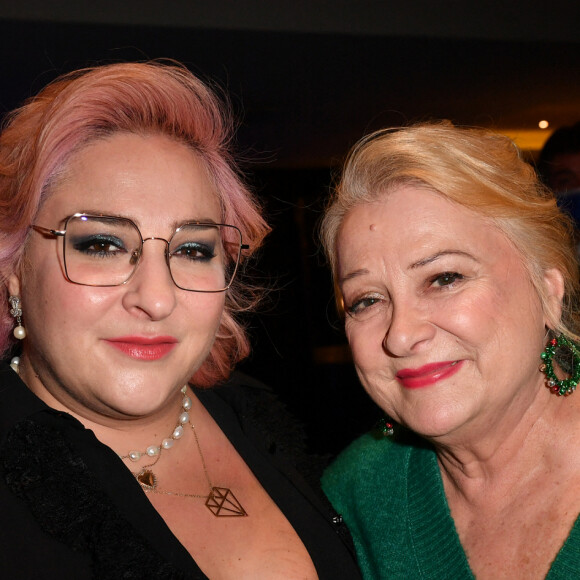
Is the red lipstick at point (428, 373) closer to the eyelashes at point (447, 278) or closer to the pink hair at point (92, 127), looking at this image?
the eyelashes at point (447, 278)

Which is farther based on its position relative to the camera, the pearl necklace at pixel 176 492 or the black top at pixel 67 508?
the pearl necklace at pixel 176 492

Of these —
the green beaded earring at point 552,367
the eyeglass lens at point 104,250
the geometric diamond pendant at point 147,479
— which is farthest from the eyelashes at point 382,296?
the geometric diamond pendant at point 147,479

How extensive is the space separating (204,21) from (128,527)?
262 centimetres

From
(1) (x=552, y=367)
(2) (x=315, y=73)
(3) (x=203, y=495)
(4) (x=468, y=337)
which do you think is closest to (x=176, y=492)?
(3) (x=203, y=495)

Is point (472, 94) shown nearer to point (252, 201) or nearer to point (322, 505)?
point (252, 201)

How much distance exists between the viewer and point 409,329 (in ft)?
5.66

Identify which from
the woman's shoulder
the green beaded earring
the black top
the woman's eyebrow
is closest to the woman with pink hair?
the black top

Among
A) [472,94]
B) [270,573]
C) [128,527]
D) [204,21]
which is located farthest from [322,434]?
[128,527]

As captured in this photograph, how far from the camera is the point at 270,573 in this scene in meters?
1.64

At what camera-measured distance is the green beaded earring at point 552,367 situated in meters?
1.80

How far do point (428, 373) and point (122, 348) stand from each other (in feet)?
2.46

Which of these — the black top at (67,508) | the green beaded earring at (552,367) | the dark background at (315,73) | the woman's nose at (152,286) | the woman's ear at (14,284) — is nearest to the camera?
the black top at (67,508)

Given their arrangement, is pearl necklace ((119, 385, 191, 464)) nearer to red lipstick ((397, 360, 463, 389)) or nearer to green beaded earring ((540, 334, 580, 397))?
red lipstick ((397, 360, 463, 389))

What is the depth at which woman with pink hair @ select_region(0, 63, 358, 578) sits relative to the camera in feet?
4.66
